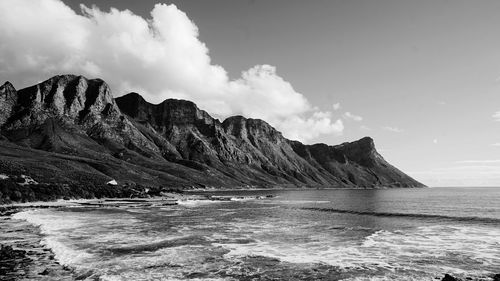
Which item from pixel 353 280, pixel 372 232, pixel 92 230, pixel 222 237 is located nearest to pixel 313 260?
pixel 353 280

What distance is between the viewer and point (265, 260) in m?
31.4

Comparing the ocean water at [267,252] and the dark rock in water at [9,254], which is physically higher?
the dark rock in water at [9,254]

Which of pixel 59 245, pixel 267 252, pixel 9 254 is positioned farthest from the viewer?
pixel 59 245

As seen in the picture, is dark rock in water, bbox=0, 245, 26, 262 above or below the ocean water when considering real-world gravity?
above

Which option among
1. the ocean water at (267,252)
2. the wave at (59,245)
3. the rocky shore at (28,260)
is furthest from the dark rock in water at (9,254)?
the ocean water at (267,252)

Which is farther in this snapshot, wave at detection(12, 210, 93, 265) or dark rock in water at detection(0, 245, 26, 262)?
wave at detection(12, 210, 93, 265)

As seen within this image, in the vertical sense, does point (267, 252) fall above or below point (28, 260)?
below

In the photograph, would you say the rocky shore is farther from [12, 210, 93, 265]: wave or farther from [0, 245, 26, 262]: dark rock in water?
[12, 210, 93, 265]: wave

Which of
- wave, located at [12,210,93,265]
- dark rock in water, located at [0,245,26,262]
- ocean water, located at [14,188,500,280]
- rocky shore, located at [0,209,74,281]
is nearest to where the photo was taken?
rocky shore, located at [0,209,74,281]

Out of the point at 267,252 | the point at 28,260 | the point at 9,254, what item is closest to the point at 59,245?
the point at 9,254

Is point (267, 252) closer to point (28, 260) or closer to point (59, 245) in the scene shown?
point (28, 260)

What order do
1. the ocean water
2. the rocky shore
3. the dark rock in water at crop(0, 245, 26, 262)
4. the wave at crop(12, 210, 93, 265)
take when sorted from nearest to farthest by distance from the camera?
the rocky shore
the ocean water
the dark rock in water at crop(0, 245, 26, 262)
the wave at crop(12, 210, 93, 265)

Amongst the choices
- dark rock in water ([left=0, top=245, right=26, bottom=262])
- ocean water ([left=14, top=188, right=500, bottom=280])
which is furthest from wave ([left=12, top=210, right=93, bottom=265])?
dark rock in water ([left=0, top=245, right=26, bottom=262])

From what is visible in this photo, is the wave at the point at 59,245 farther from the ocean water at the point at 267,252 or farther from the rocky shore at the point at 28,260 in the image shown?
the rocky shore at the point at 28,260
